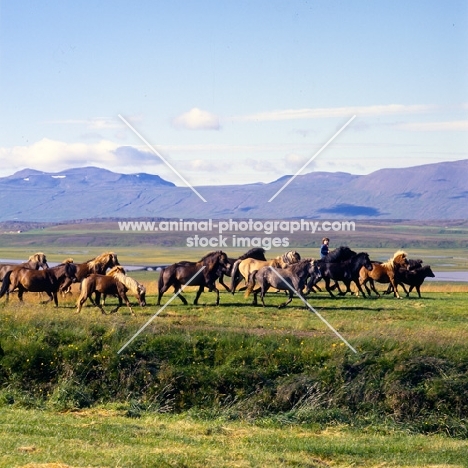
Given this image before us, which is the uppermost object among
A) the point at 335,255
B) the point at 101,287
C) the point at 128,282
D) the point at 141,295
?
the point at 335,255

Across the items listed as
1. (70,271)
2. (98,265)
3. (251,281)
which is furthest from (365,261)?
(70,271)

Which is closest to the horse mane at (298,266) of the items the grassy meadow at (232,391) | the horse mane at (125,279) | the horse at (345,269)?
the horse at (345,269)

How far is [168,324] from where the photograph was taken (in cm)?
2248

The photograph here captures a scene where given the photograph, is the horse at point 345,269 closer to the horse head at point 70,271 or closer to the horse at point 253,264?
the horse at point 253,264

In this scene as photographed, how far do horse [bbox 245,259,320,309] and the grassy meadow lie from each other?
4.98 meters

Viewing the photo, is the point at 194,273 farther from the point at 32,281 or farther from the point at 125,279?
the point at 32,281

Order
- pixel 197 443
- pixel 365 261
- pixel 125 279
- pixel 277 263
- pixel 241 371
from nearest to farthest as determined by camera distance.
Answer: pixel 197 443
pixel 241 371
pixel 125 279
pixel 277 263
pixel 365 261

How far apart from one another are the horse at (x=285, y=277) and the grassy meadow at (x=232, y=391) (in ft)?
16.3

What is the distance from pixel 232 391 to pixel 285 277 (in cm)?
1072

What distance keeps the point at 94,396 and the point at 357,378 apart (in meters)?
5.49

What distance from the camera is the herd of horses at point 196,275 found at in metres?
26.2

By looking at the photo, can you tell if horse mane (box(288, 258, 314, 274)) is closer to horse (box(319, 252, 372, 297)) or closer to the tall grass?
horse (box(319, 252, 372, 297))

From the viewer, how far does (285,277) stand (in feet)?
95.0

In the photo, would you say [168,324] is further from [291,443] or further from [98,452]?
[98,452]
